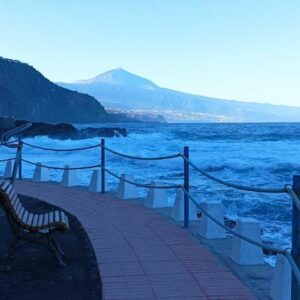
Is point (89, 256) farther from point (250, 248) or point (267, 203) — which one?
point (267, 203)

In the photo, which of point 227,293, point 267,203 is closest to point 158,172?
point 267,203

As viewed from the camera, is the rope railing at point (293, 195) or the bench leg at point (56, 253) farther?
the bench leg at point (56, 253)

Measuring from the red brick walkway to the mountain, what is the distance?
143 m

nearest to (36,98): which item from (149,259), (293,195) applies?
(149,259)

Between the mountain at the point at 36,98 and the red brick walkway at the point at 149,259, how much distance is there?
470 feet

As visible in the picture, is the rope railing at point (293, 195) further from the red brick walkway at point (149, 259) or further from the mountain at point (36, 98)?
the mountain at point (36, 98)

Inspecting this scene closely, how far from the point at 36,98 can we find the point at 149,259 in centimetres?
17806

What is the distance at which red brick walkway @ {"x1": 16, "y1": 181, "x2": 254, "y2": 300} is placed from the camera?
13.5 feet

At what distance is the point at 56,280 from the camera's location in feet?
15.2

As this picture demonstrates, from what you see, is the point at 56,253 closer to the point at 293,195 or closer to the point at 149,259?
the point at 149,259

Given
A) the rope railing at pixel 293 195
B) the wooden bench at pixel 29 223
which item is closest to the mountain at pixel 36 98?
the wooden bench at pixel 29 223

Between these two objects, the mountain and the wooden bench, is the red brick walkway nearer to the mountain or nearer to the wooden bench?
the wooden bench

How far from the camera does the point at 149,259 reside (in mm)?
5023

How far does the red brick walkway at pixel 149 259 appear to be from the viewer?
4.12 metres
